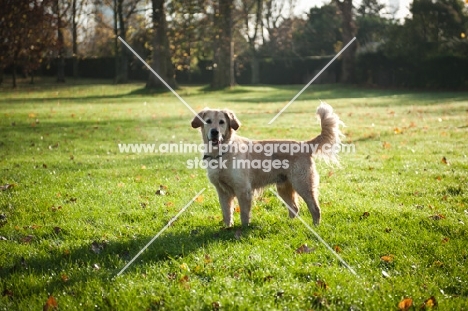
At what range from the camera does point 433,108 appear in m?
20.9

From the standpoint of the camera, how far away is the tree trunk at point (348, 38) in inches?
1549

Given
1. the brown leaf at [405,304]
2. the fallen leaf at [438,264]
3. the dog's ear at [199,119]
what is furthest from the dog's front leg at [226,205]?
the brown leaf at [405,304]

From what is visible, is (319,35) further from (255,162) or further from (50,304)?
(50,304)

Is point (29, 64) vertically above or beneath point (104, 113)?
above

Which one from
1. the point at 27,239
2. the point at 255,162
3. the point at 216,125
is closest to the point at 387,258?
the point at 255,162

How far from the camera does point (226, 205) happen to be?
5.82 metres

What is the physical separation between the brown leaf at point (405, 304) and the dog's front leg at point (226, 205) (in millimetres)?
2566

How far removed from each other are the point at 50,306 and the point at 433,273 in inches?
133

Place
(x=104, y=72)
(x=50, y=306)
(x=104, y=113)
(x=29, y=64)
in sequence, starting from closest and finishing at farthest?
(x=50, y=306) → (x=104, y=113) → (x=29, y=64) → (x=104, y=72)

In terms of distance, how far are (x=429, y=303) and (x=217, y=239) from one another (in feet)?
7.71

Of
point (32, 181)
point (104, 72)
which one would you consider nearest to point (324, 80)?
point (104, 72)

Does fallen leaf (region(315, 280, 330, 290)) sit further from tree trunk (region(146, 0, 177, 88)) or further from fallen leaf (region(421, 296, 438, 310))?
tree trunk (region(146, 0, 177, 88))

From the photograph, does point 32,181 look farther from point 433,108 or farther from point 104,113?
point 433,108

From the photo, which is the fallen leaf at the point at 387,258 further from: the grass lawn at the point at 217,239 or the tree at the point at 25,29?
the tree at the point at 25,29
